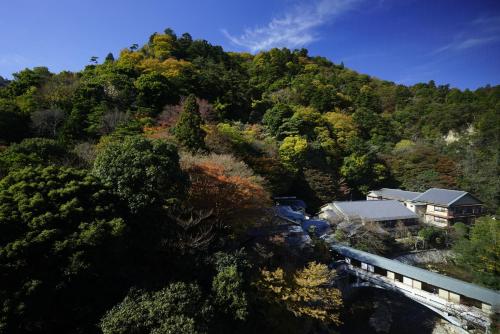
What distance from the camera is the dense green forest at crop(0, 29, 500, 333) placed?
6781mm

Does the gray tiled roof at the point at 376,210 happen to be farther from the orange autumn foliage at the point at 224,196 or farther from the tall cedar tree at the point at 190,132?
the tall cedar tree at the point at 190,132

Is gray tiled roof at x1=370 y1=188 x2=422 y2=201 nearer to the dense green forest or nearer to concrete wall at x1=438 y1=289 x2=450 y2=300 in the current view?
the dense green forest

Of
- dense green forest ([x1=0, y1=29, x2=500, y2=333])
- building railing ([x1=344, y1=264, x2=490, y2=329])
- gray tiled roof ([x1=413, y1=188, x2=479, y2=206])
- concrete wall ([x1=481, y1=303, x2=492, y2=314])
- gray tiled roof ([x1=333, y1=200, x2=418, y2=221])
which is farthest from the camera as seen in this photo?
gray tiled roof ([x1=413, y1=188, x2=479, y2=206])

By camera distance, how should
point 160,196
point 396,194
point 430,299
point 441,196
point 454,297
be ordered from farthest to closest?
point 396,194 < point 441,196 < point 430,299 < point 454,297 < point 160,196

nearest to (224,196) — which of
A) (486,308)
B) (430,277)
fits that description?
(430,277)

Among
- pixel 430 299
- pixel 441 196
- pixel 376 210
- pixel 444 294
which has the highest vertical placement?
pixel 441 196

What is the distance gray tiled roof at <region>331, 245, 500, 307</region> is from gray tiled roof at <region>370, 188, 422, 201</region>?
12751 mm

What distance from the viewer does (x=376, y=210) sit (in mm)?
22297

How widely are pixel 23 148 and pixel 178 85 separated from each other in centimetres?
1431

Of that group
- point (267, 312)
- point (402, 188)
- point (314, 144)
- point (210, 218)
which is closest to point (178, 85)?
point (314, 144)

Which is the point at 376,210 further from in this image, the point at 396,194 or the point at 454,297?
the point at 454,297

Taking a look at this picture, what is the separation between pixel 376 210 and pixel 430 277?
940 centimetres

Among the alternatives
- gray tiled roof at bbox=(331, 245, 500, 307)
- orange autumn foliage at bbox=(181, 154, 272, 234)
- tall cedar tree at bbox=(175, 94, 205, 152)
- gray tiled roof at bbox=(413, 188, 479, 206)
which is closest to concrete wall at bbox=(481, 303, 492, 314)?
gray tiled roof at bbox=(331, 245, 500, 307)

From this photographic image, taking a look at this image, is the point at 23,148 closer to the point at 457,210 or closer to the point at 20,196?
the point at 20,196
